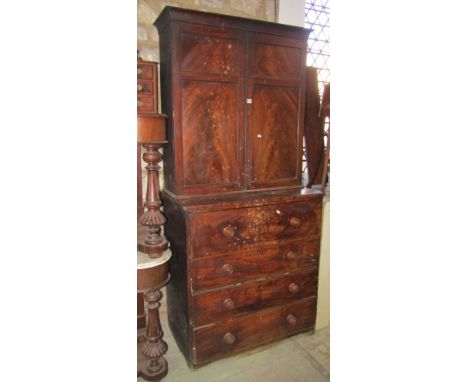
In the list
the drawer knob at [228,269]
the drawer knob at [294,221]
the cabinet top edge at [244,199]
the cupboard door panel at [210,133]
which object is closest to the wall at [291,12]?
the cupboard door panel at [210,133]

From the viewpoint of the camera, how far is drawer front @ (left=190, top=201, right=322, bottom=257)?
163 cm

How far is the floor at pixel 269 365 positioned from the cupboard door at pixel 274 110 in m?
1.07

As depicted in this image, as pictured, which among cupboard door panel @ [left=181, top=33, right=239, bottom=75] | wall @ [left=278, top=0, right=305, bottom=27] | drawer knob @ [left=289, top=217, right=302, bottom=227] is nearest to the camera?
cupboard door panel @ [left=181, top=33, right=239, bottom=75]

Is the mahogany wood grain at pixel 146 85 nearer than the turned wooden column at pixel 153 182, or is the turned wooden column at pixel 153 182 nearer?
the turned wooden column at pixel 153 182

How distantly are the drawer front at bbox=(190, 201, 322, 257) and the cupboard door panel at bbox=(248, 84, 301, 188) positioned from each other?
0.21m

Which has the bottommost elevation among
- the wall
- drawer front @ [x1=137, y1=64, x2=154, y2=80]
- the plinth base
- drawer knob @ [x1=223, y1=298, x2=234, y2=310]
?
the plinth base

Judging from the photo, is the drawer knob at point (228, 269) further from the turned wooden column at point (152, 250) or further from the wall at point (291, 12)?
the wall at point (291, 12)

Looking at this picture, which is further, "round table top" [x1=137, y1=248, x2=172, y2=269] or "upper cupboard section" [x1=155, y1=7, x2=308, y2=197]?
"upper cupboard section" [x1=155, y1=7, x2=308, y2=197]

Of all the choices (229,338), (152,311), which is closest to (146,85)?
(152,311)

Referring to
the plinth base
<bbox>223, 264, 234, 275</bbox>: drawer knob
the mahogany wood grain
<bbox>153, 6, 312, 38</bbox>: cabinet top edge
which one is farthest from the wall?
the plinth base

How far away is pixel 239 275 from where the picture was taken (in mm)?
1765

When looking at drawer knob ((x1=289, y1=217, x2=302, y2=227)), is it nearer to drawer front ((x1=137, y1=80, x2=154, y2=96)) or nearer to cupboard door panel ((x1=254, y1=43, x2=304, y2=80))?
cupboard door panel ((x1=254, y1=43, x2=304, y2=80))

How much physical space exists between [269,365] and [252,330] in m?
0.23

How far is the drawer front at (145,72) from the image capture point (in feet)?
5.27
